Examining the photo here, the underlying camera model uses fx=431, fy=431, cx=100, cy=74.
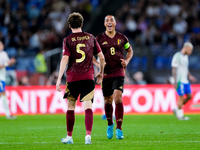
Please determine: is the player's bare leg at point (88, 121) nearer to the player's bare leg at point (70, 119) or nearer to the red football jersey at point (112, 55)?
the player's bare leg at point (70, 119)

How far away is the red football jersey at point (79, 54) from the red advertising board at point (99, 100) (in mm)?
9793

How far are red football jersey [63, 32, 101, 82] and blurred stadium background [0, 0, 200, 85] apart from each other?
11.1 meters

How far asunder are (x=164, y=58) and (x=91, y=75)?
446 inches

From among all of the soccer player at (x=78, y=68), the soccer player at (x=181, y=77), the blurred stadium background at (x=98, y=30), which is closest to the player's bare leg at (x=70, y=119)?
the soccer player at (x=78, y=68)

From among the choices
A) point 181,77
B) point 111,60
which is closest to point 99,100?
point 181,77

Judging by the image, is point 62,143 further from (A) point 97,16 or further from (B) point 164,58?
(A) point 97,16

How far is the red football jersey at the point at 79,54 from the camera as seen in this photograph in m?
7.27

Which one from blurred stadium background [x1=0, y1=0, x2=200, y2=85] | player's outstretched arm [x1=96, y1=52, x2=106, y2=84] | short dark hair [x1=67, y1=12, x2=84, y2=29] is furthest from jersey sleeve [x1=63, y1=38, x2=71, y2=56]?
blurred stadium background [x1=0, y1=0, x2=200, y2=85]

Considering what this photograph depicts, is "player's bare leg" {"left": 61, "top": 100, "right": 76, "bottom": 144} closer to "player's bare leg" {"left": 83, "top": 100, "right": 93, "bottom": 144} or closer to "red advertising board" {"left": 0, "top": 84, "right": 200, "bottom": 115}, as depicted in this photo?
"player's bare leg" {"left": 83, "top": 100, "right": 93, "bottom": 144}

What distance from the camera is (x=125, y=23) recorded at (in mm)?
22219

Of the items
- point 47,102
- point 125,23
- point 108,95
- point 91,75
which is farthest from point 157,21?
point 91,75

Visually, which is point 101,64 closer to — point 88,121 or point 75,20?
point 75,20

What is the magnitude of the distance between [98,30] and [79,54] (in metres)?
15.4

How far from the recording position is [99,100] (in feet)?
56.3
